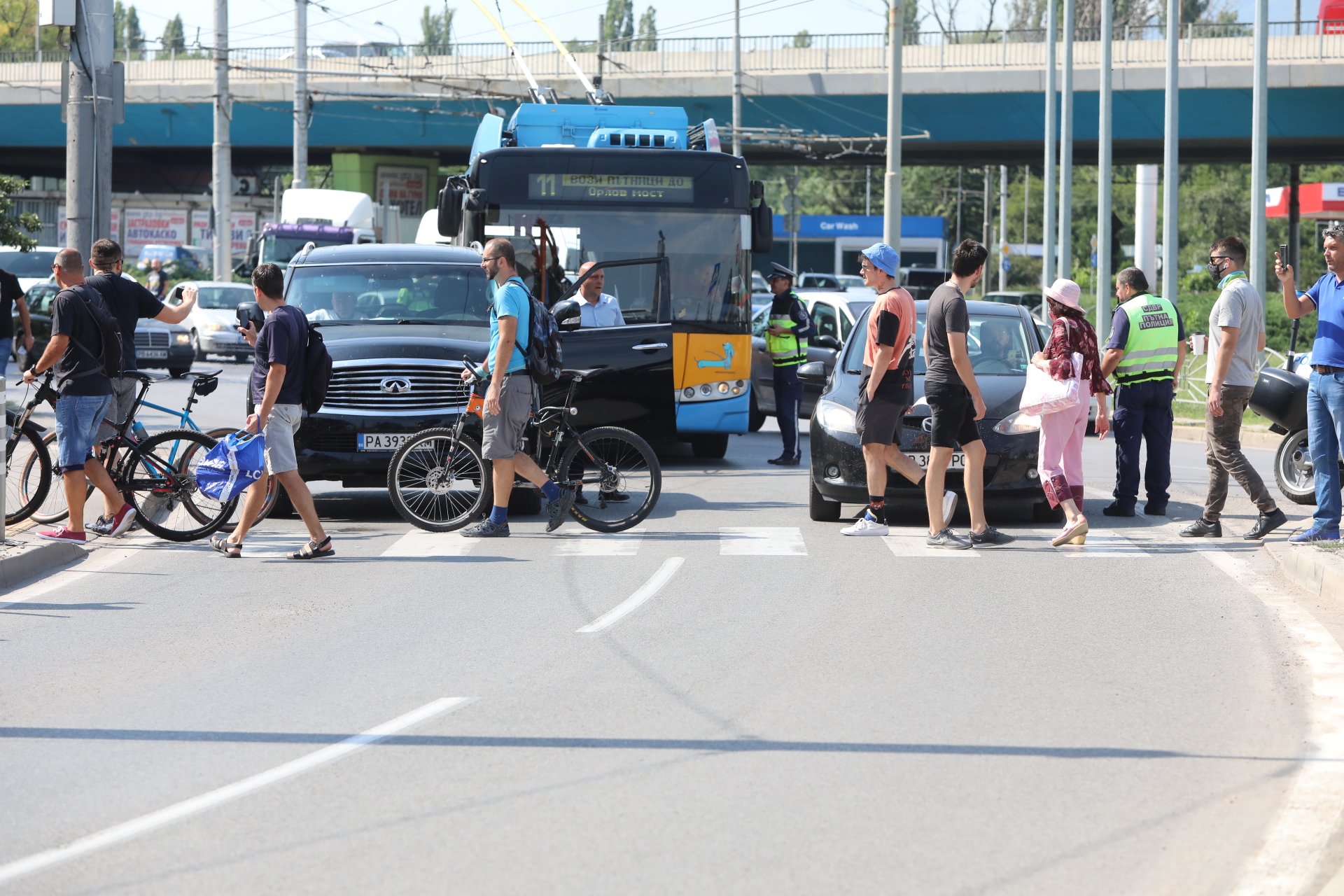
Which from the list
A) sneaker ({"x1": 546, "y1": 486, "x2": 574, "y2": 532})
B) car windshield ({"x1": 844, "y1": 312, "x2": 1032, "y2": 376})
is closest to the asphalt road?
sneaker ({"x1": 546, "y1": 486, "x2": 574, "y2": 532})

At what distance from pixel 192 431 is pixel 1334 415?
7.14 metres

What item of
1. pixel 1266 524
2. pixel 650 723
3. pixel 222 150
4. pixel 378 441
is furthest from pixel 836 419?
pixel 222 150

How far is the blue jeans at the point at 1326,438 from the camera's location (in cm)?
1006

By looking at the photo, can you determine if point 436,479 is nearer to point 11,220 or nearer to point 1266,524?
point 1266,524

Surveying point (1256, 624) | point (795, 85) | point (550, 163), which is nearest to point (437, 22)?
point (795, 85)

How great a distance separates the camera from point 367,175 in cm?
5959

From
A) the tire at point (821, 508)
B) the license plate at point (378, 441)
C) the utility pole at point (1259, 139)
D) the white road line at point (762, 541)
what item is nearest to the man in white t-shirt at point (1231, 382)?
the tire at point (821, 508)

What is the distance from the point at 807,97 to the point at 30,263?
909 inches

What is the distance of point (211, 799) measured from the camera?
17.1 ft

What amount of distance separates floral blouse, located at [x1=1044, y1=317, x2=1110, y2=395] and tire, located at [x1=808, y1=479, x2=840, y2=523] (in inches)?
76.7

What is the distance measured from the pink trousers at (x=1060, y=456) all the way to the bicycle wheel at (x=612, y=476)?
103 inches

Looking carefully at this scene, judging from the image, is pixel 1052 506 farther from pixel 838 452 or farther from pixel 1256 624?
pixel 1256 624

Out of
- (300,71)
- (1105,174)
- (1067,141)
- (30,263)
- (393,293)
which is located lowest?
(393,293)

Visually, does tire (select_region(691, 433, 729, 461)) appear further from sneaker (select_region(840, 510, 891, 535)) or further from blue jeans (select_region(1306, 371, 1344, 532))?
blue jeans (select_region(1306, 371, 1344, 532))
